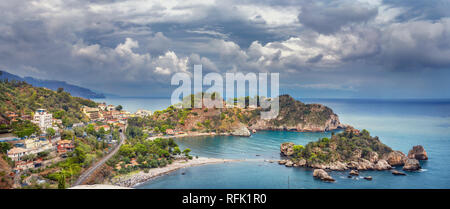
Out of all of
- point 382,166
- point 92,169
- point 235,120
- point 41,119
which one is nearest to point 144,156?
point 92,169

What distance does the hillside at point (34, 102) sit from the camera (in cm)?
1466

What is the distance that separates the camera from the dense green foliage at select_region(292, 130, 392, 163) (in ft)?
46.3

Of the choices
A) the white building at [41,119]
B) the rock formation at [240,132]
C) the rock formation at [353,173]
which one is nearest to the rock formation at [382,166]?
the rock formation at [353,173]

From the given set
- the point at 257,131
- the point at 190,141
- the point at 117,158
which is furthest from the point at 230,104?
the point at 117,158

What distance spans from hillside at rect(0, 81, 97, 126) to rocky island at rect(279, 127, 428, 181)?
43.8 ft

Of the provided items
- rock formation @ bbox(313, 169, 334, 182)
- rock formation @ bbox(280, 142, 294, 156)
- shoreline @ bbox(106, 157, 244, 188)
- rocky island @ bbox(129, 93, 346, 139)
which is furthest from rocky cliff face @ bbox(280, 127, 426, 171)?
rocky island @ bbox(129, 93, 346, 139)

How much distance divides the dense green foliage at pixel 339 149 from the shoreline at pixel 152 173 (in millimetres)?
3783

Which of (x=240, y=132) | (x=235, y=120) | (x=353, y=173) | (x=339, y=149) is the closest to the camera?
(x=353, y=173)

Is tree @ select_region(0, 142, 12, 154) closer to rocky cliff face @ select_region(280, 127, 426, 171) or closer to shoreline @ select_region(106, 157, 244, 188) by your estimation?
shoreline @ select_region(106, 157, 244, 188)

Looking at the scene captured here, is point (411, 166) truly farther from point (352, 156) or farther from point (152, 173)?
point (152, 173)

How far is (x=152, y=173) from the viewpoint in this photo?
12258 millimetres

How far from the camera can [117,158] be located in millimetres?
12836

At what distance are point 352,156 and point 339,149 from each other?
2.48 feet
